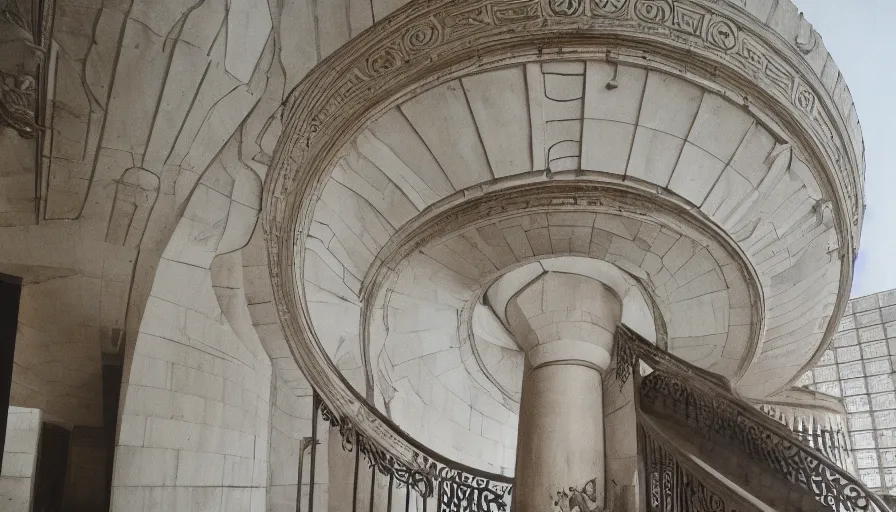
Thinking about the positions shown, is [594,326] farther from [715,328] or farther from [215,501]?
[215,501]

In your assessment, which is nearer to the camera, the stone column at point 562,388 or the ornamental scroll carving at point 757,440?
the ornamental scroll carving at point 757,440

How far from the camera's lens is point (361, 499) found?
5652 millimetres

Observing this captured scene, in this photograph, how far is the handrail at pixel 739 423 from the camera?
15.9 feet

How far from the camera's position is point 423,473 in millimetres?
5688

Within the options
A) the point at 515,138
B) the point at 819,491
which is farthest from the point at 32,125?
the point at 819,491

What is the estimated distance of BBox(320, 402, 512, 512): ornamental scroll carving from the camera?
218 inches

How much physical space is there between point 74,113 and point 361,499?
9.59ft

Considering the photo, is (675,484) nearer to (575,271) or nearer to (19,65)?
(575,271)

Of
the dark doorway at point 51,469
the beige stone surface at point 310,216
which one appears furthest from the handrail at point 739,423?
the dark doorway at point 51,469

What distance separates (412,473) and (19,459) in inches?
94.1

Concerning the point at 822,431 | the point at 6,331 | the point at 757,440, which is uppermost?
the point at 822,431

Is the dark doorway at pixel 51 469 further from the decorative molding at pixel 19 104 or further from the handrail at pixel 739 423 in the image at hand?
the handrail at pixel 739 423

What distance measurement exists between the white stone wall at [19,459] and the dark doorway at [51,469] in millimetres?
33

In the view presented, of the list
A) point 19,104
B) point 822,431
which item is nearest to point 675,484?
point 19,104
